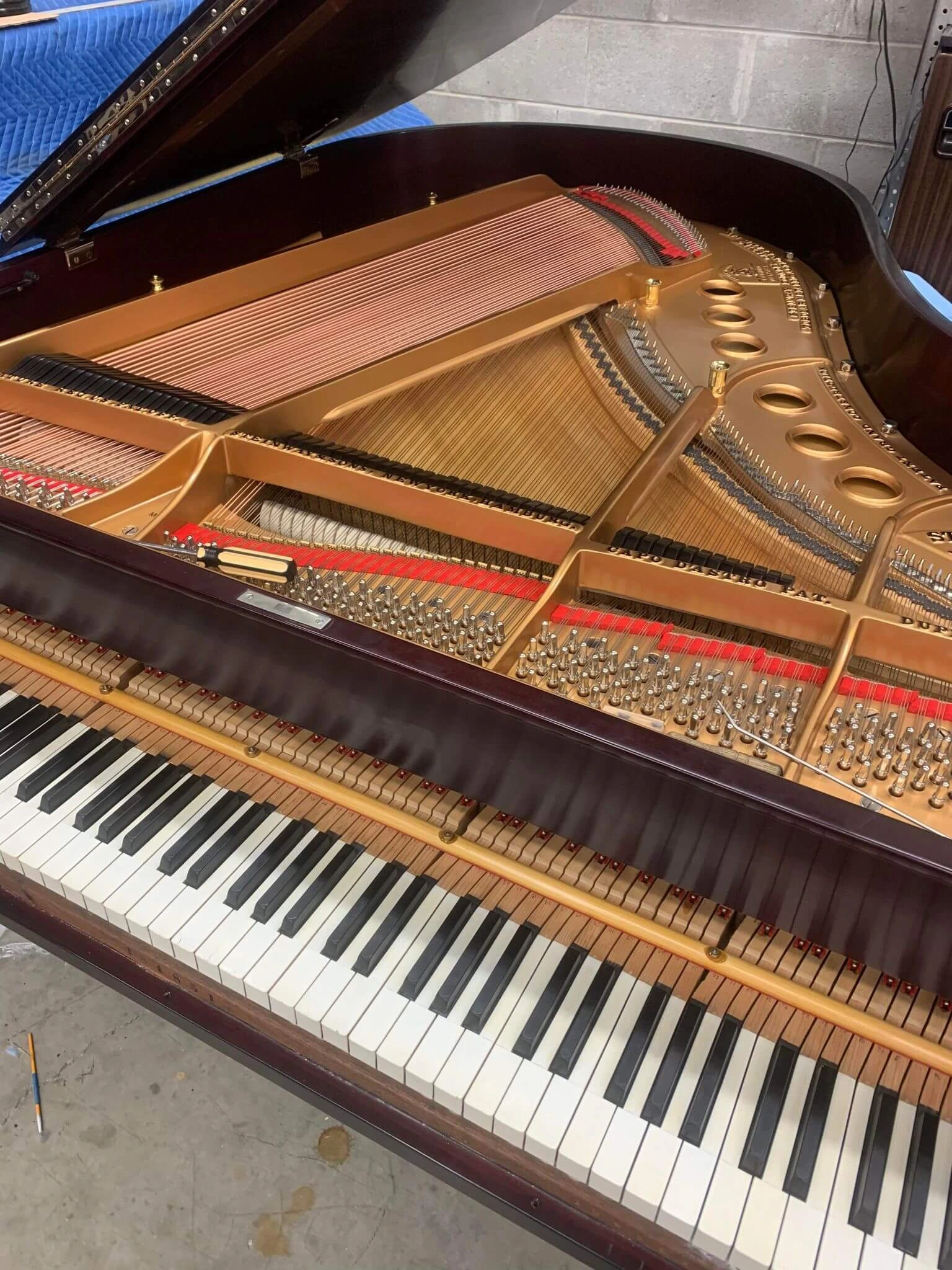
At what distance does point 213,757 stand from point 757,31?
16.3 feet

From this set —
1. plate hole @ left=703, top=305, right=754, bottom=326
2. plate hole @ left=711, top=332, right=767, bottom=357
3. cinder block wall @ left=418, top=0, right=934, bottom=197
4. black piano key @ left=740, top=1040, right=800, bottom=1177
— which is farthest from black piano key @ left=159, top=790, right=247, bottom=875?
cinder block wall @ left=418, top=0, right=934, bottom=197

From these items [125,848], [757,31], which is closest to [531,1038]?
[125,848]

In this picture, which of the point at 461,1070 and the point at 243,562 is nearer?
the point at 461,1070

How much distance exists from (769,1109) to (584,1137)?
297 millimetres

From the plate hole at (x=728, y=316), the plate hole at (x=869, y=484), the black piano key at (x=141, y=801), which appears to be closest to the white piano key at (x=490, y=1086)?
the black piano key at (x=141, y=801)

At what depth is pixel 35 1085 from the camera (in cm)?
275

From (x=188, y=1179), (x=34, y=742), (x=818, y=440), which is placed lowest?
(x=188, y=1179)

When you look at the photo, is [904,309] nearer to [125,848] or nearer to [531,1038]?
[531,1038]

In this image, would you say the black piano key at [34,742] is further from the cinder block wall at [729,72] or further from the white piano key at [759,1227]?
the cinder block wall at [729,72]

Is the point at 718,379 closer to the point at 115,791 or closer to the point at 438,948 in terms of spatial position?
the point at 438,948

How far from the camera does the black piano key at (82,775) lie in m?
2.01

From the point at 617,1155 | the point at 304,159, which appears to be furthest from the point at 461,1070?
the point at 304,159

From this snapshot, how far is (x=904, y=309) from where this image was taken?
2.58 meters

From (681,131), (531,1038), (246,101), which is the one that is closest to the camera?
(531,1038)
